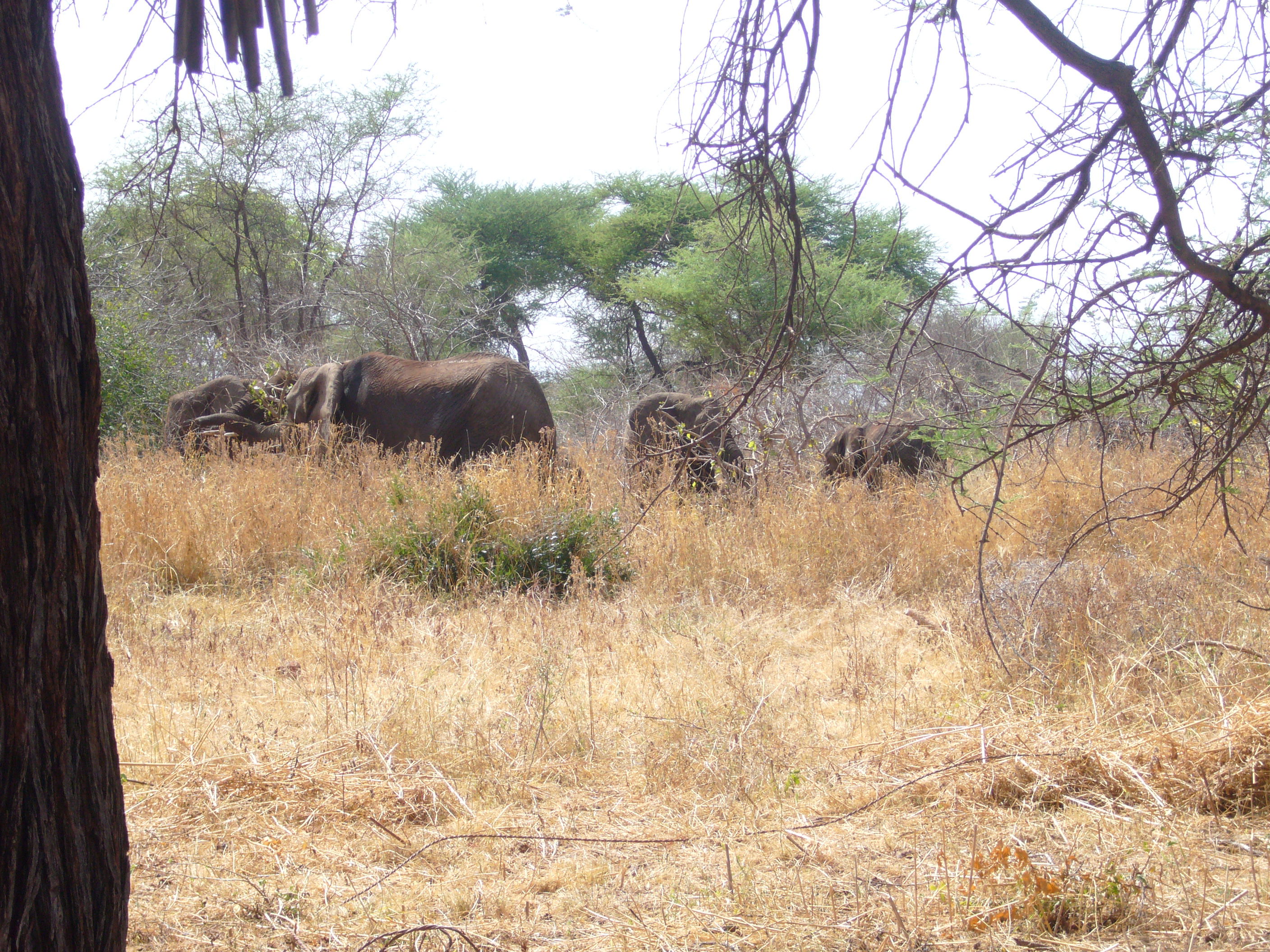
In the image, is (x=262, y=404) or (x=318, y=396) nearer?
(x=318, y=396)

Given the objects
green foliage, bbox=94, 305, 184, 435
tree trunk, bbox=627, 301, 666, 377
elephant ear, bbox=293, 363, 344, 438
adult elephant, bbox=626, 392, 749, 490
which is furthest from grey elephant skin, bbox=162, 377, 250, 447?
tree trunk, bbox=627, 301, 666, 377

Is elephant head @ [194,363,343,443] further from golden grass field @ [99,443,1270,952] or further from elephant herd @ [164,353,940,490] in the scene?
golden grass field @ [99,443,1270,952]

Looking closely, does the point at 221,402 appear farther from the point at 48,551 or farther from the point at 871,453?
the point at 48,551

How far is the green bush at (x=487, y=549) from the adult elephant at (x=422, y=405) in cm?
276

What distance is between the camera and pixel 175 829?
115 inches

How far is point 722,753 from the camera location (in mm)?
3480

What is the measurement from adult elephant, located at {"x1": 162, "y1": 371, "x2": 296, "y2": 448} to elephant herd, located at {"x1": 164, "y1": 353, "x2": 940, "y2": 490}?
0.5 inches

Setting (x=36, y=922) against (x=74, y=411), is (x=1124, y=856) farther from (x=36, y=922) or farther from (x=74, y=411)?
(x=74, y=411)

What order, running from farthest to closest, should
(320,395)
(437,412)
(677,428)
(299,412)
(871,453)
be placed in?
(299,412) → (320,395) → (437,412) → (871,453) → (677,428)

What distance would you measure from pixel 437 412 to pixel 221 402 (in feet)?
11.1

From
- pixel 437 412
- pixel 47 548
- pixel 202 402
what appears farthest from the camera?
pixel 202 402

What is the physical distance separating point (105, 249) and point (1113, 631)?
15.5 m

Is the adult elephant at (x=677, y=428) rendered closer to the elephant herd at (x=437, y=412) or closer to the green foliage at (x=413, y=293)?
the elephant herd at (x=437, y=412)

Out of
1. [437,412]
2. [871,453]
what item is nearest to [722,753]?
[871,453]
